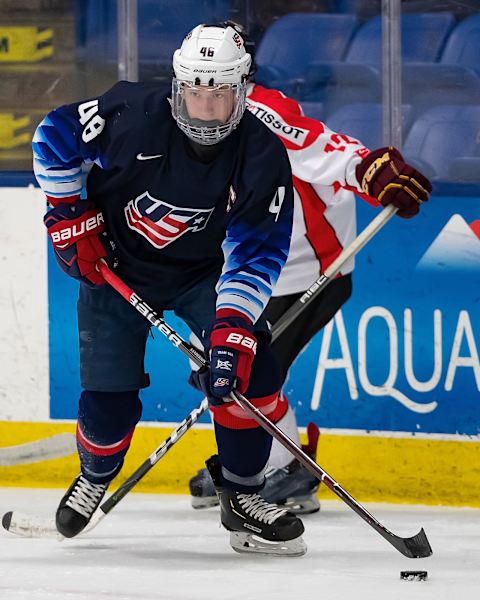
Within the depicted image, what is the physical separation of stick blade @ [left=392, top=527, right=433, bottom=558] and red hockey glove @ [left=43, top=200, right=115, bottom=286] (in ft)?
2.79

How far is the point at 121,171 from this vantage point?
3316 mm

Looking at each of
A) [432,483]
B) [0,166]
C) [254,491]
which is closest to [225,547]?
[254,491]

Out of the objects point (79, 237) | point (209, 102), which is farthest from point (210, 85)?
point (79, 237)

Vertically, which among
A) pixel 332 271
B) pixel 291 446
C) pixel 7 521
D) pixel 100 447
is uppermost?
pixel 332 271

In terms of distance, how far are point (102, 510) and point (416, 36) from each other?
1.56 m

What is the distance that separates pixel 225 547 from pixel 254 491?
0.19 meters

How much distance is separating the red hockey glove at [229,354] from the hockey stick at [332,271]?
1.46 feet

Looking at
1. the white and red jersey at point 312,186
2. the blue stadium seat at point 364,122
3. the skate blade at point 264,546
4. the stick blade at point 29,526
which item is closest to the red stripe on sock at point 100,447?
the stick blade at point 29,526

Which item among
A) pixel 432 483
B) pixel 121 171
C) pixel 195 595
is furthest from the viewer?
pixel 432 483

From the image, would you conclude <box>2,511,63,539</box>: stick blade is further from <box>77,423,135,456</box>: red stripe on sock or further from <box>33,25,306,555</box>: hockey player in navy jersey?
<box>77,423,135,456</box>: red stripe on sock

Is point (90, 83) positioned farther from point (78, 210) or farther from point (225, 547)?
point (225, 547)

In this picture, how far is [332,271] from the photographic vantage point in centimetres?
373

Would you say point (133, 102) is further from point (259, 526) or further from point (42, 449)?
point (42, 449)

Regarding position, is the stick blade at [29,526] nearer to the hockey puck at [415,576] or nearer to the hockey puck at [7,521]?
the hockey puck at [7,521]
